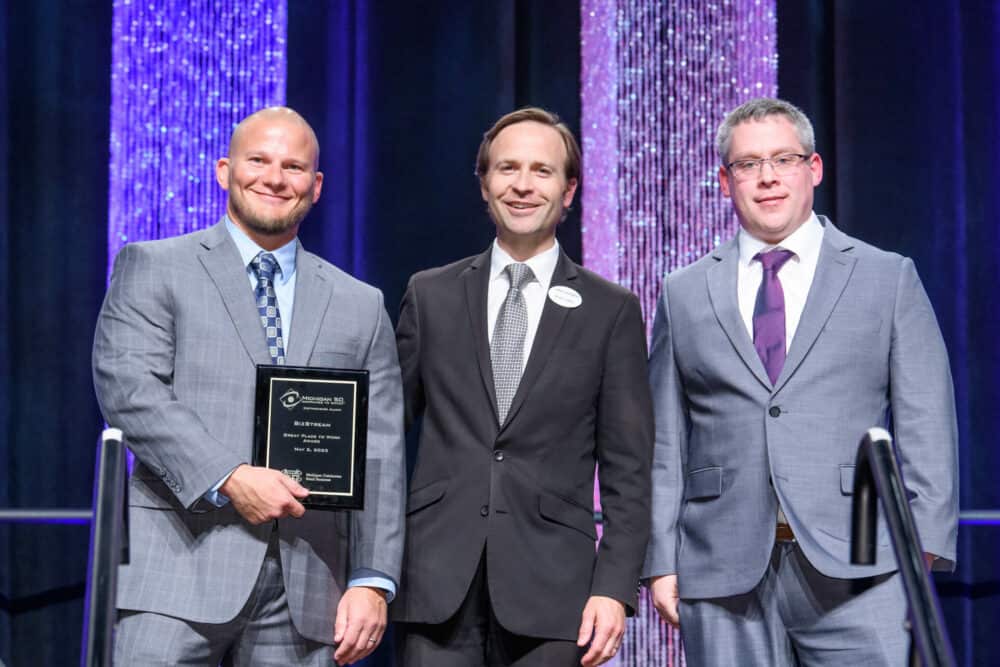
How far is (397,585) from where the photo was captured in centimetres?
245

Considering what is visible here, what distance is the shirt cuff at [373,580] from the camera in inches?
94.9

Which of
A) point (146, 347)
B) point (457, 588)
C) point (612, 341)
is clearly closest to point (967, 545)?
point (612, 341)

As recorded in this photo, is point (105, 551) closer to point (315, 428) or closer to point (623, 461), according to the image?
point (315, 428)

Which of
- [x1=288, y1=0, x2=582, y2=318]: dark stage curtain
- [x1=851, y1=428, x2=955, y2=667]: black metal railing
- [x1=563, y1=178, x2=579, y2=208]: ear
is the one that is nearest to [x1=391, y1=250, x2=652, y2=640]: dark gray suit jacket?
[x1=563, y1=178, x2=579, y2=208]: ear

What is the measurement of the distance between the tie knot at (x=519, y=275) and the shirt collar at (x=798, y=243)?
1.54ft

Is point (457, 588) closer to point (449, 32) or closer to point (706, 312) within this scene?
point (706, 312)

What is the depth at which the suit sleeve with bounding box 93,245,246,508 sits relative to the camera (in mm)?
2246

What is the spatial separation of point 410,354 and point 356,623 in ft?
2.06

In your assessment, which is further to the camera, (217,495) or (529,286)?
(529,286)

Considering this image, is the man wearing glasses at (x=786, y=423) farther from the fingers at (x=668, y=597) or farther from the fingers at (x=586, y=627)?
the fingers at (x=586, y=627)

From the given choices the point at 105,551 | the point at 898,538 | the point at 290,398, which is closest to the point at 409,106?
the point at 290,398

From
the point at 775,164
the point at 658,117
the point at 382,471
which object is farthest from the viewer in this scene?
the point at 658,117

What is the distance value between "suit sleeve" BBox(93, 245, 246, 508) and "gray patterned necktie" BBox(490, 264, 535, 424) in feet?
1.92

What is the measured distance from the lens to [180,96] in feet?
13.2
